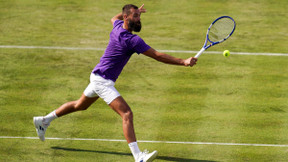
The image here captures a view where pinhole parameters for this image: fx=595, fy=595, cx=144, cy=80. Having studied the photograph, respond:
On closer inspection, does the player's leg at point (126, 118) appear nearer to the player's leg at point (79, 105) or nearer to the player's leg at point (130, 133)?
the player's leg at point (130, 133)

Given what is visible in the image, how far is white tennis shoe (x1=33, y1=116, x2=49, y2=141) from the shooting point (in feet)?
31.2

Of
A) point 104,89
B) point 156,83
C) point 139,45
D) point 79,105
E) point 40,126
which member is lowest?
point 156,83

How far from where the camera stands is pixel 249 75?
40.8 ft

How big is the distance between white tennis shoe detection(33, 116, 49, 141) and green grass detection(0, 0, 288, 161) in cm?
23

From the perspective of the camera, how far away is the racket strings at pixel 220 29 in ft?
32.7

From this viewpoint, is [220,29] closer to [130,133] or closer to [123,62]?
[123,62]

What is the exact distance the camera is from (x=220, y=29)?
1000 cm

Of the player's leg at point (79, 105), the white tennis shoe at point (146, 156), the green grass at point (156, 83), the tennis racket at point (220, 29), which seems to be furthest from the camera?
the tennis racket at point (220, 29)

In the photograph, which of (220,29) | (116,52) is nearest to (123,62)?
(116,52)

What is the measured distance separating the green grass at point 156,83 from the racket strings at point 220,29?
5.00 ft

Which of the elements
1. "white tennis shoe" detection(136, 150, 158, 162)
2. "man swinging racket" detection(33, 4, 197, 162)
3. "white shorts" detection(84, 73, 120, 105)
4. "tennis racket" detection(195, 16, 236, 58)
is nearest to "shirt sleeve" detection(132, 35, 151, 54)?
"man swinging racket" detection(33, 4, 197, 162)

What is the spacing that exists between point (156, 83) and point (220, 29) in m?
2.55

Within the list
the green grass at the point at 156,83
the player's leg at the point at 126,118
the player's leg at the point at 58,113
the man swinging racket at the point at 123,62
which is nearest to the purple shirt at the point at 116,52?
the man swinging racket at the point at 123,62

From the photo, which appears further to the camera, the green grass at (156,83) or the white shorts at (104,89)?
the green grass at (156,83)
